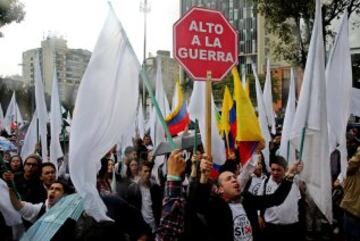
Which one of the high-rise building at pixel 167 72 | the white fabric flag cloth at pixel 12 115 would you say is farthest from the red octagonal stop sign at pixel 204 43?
the white fabric flag cloth at pixel 12 115

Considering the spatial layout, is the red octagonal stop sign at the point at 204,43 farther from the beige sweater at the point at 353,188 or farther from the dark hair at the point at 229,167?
the beige sweater at the point at 353,188

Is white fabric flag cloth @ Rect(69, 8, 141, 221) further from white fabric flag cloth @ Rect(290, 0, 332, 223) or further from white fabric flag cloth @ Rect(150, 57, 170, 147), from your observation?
white fabric flag cloth @ Rect(150, 57, 170, 147)

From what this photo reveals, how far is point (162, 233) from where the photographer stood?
336 cm

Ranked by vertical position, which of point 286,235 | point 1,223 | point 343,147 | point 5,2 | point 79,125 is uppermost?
point 5,2

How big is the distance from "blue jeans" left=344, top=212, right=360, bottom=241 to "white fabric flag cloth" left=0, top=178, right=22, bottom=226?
3347mm

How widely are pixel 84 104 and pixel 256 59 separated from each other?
3327 inches

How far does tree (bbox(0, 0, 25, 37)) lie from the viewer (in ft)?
48.1

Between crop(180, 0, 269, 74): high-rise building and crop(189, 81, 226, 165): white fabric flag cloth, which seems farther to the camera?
crop(180, 0, 269, 74): high-rise building

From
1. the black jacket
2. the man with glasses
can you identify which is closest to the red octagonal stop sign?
the black jacket

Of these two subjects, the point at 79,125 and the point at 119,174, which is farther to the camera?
the point at 119,174

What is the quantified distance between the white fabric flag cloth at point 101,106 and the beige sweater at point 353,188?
280 centimetres

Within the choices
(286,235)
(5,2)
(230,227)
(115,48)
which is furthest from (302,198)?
(5,2)

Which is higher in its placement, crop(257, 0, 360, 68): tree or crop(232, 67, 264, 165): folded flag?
crop(257, 0, 360, 68): tree

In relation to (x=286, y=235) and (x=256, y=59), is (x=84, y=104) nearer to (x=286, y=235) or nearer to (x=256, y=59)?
(x=286, y=235)
